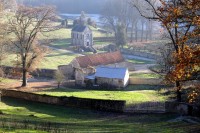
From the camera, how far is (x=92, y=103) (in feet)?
101

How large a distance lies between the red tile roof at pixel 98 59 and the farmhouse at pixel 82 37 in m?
20.1

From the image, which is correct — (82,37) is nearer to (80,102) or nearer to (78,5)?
(80,102)

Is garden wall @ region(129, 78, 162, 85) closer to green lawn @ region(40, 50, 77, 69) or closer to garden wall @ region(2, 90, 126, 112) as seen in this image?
green lawn @ region(40, 50, 77, 69)

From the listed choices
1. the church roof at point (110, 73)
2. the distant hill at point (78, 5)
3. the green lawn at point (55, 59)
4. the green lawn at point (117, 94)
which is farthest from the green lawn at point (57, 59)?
the distant hill at point (78, 5)

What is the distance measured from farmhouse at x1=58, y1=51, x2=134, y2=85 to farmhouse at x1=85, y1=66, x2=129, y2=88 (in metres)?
1.39

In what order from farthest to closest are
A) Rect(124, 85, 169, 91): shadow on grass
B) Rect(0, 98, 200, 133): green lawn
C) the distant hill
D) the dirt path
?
the distant hill < Rect(124, 85, 169, 91): shadow on grass < the dirt path < Rect(0, 98, 200, 133): green lawn

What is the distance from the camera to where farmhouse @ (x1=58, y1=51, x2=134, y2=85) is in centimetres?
5103

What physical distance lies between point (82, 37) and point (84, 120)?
6112 cm

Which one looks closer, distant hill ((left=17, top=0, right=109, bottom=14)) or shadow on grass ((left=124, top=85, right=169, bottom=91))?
shadow on grass ((left=124, top=85, right=169, bottom=91))

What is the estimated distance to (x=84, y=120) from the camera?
85.3 feet

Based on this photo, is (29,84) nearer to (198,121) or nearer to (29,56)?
(29,56)

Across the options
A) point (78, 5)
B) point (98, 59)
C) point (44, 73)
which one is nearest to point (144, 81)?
point (98, 59)

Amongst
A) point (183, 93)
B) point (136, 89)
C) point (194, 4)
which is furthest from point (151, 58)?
point (194, 4)

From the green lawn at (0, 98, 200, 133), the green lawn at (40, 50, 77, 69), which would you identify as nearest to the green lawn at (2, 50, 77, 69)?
the green lawn at (40, 50, 77, 69)
